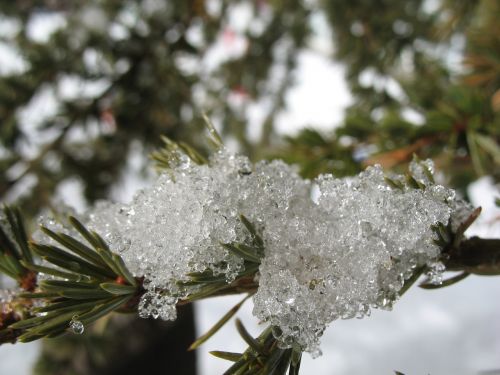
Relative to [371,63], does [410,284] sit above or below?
below

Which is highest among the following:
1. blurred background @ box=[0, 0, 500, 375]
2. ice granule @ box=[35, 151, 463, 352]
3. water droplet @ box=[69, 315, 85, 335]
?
blurred background @ box=[0, 0, 500, 375]

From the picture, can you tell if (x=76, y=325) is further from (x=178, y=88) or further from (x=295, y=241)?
(x=178, y=88)

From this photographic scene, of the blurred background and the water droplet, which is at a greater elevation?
the blurred background

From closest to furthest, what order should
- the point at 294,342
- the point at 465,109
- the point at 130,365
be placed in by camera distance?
the point at 294,342, the point at 465,109, the point at 130,365

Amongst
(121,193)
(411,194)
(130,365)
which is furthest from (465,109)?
(130,365)

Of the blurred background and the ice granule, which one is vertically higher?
the blurred background

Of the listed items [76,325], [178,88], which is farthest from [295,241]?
[178,88]

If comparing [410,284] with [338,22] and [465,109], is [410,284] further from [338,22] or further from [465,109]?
[338,22]

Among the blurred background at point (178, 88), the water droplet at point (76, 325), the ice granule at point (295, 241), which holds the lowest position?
the water droplet at point (76, 325)
